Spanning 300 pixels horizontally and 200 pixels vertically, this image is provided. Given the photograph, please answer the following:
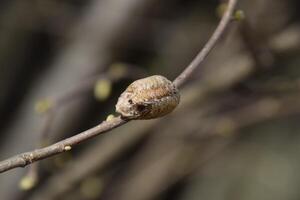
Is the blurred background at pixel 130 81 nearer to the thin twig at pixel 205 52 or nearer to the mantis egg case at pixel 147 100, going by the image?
the thin twig at pixel 205 52

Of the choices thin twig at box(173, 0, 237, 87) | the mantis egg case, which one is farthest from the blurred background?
the mantis egg case

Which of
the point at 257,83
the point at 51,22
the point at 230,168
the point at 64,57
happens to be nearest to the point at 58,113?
the point at 64,57

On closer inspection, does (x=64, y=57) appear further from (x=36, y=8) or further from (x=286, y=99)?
(x=286, y=99)

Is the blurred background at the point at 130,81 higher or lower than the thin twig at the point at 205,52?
lower

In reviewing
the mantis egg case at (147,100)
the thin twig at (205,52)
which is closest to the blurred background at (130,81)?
the thin twig at (205,52)

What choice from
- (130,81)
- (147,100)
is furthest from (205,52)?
(130,81)

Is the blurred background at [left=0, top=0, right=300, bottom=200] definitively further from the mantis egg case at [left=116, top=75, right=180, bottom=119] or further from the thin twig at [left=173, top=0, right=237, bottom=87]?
the mantis egg case at [left=116, top=75, right=180, bottom=119]

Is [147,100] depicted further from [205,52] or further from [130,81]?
[130,81]

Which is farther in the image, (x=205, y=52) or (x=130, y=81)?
(x=130, y=81)
